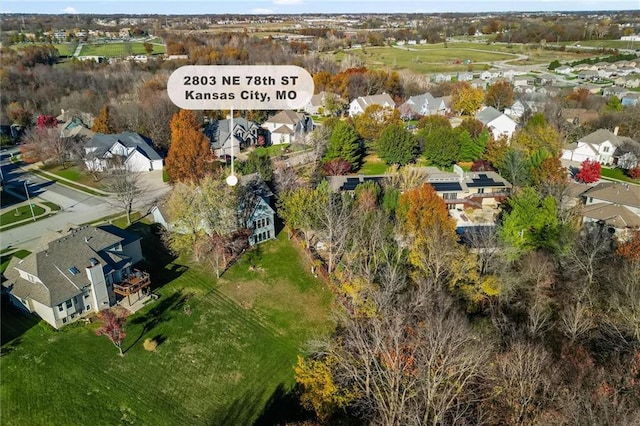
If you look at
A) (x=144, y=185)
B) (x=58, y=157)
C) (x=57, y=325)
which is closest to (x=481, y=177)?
(x=144, y=185)

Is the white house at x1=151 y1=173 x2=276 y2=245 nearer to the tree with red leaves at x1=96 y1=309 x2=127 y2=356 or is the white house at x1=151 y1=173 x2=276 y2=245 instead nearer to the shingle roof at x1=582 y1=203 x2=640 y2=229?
the tree with red leaves at x1=96 y1=309 x2=127 y2=356

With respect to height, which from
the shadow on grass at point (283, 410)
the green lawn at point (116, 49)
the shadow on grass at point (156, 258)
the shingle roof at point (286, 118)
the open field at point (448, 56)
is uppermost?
the green lawn at point (116, 49)

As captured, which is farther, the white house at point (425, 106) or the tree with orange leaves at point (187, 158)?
the white house at point (425, 106)

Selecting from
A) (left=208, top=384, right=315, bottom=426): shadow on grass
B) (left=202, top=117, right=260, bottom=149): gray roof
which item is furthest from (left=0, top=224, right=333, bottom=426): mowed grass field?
(left=202, top=117, right=260, bottom=149): gray roof

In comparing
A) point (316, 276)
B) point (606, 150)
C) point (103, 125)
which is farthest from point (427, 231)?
point (103, 125)

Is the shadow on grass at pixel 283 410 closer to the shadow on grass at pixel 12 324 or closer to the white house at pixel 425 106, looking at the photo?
the shadow on grass at pixel 12 324

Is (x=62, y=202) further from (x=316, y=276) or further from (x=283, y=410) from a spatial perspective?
(x=283, y=410)

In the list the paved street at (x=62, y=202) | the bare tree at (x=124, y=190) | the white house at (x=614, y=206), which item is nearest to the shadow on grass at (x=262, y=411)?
the paved street at (x=62, y=202)
